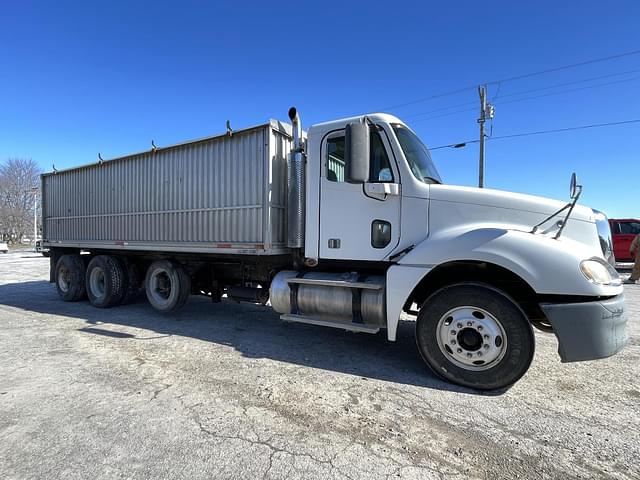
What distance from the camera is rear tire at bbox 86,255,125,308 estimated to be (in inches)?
272

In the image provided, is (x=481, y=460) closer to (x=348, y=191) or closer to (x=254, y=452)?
(x=254, y=452)

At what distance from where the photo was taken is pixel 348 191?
4.36 meters

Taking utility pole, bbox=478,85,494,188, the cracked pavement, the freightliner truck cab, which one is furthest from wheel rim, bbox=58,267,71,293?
utility pole, bbox=478,85,494,188

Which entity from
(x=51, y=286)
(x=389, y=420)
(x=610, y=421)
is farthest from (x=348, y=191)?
(x=51, y=286)

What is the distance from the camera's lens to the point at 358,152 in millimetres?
3830

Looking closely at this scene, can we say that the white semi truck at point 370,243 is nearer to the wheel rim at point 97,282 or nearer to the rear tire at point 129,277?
the rear tire at point 129,277

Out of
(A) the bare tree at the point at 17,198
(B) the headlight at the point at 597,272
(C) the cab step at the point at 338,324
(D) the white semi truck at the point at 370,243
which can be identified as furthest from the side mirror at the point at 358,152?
(A) the bare tree at the point at 17,198

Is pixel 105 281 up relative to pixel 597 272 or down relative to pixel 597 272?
down

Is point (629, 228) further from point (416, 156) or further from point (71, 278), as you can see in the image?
point (71, 278)

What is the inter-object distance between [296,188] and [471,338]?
2.86 m

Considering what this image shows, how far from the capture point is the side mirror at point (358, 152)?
3.83m

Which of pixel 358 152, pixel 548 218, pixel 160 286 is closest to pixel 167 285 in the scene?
pixel 160 286

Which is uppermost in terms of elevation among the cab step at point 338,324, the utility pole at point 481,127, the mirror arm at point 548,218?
the utility pole at point 481,127

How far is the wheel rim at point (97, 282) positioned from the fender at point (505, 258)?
6.44 metres
